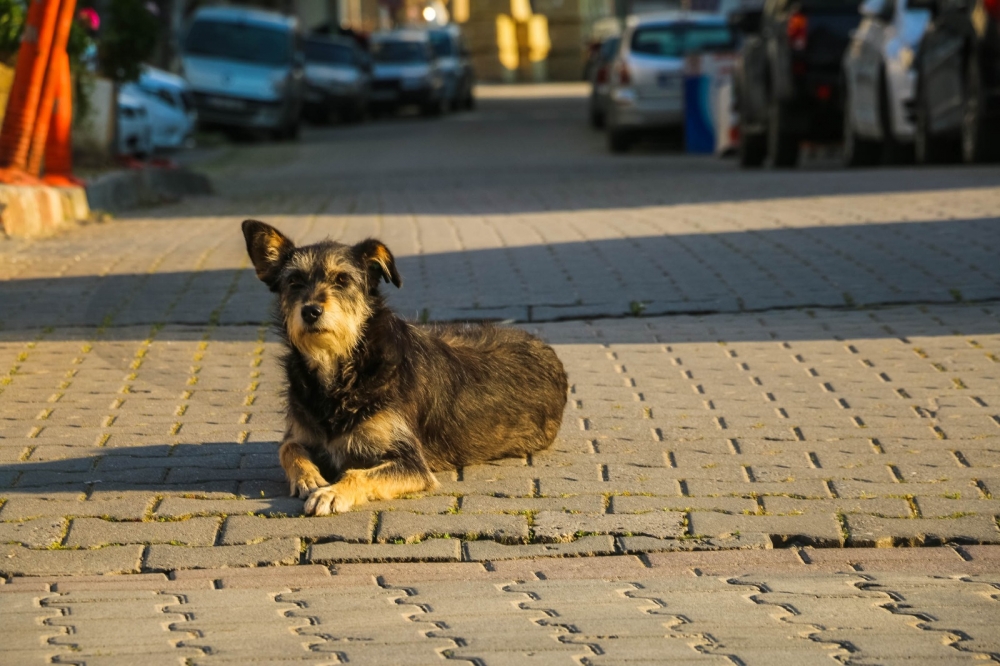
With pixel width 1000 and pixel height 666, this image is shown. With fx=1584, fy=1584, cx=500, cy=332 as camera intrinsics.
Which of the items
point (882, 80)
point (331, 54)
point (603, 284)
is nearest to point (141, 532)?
point (603, 284)

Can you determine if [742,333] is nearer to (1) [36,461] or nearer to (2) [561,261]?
(2) [561,261]

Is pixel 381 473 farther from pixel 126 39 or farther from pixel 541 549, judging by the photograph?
pixel 126 39

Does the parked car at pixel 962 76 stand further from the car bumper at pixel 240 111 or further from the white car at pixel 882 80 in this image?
the car bumper at pixel 240 111

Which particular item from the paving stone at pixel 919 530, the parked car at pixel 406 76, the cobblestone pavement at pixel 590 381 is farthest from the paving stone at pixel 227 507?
the parked car at pixel 406 76

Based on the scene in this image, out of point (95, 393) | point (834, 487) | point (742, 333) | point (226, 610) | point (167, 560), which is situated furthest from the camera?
point (742, 333)

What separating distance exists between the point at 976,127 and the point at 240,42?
20.8 metres

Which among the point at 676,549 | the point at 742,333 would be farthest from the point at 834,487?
the point at 742,333

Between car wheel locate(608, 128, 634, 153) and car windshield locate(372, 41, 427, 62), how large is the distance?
19033 mm

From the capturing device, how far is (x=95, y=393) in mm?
7812

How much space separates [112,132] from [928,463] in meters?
13.8

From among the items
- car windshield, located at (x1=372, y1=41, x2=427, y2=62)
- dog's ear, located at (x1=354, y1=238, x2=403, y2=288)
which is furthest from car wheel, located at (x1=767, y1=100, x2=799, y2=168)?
car windshield, located at (x1=372, y1=41, x2=427, y2=62)

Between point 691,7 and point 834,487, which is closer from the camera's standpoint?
point 834,487

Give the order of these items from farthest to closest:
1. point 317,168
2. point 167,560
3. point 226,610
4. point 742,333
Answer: point 317,168, point 742,333, point 167,560, point 226,610

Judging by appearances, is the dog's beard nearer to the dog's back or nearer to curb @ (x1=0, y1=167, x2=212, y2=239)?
the dog's back
